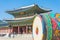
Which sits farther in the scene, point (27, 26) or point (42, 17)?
point (27, 26)

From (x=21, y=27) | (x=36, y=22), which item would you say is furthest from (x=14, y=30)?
(x=36, y=22)

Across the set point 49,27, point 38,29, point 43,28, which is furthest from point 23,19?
point 49,27

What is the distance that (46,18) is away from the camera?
8.80 m

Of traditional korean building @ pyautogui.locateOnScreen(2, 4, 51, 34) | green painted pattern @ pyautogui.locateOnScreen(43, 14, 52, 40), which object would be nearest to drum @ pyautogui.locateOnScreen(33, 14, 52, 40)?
green painted pattern @ pyautogui.locateOnScreen(43, 14, 52, 40)

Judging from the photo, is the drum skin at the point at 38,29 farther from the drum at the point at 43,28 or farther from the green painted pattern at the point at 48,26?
the green painted pattern at the point at 48,26

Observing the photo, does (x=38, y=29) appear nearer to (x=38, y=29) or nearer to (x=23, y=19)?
(x=38, y=29)

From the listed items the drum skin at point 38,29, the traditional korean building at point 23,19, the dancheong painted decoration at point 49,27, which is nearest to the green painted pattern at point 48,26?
the dancheong painted decoration at point 49,27

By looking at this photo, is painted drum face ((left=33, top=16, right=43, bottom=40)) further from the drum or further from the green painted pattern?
the green painted pattern

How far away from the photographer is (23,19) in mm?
30828

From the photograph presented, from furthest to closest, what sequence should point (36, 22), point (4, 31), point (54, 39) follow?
point (4, 31)
point (36, 22)
point (54, 39)

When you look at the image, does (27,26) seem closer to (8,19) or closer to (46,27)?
(8,19)

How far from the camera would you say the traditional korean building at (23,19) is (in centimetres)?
3083

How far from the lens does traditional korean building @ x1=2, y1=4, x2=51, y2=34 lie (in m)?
30.8

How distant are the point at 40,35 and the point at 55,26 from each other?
851 mm
